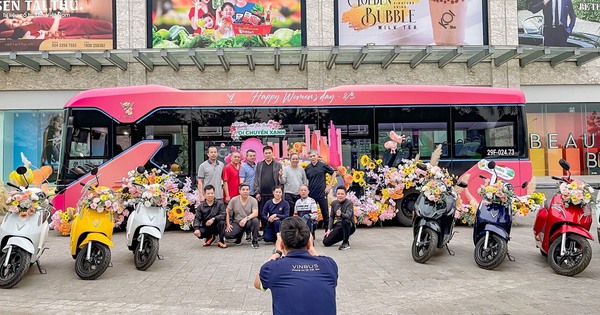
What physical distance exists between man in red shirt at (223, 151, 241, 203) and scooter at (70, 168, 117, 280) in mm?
3358

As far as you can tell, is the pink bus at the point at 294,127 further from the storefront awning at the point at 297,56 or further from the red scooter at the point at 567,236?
the storefront awning at the point at 297,56

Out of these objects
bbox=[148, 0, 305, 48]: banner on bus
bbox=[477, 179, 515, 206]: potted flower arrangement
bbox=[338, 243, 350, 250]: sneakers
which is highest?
bbox=[148, 0, 305, 48]: banner on bus

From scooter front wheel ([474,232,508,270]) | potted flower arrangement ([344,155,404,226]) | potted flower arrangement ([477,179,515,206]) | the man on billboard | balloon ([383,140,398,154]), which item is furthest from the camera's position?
the man on billboard

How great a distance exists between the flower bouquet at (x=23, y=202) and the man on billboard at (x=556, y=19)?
18323 mm

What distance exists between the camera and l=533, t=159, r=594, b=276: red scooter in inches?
249

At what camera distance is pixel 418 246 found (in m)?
7.37

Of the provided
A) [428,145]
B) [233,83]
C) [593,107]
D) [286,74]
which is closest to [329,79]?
[286,74]

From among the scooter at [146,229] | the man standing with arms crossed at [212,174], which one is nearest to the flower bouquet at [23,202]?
the scooter at [146,229]

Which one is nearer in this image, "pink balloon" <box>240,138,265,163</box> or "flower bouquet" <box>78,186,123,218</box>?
"flower bouquet" <box>78,186,123,218</box>

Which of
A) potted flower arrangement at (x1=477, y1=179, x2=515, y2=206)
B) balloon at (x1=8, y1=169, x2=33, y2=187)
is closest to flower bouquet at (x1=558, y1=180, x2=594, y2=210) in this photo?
potted flower arrangement at (x1=477, y1=179, x2=515, y2=206)

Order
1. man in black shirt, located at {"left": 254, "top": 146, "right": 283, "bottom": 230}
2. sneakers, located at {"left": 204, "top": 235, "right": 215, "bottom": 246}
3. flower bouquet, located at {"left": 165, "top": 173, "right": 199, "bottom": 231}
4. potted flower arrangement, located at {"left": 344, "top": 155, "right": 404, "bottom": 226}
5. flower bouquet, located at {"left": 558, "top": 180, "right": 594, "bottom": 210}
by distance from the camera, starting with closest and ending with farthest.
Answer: flower bouquet, located at {"left": 558, "top": 180, "right": 594, "bottom": 210} < sneakers, located at {"left": 204, "top": 235, "right": 215, "bottom": 246} < man in black shirt, located at {"left": 254, "top": 146, "right": 283, "bottom": 230} < flower bouquet, located at {"left": 165, "top": 173, "right": 199, "bottom": 231} < potted flower arrangement, located at {"left": 344, "top": 155, "right": 404, "bottom": 226}

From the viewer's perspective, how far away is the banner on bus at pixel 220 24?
705 inches

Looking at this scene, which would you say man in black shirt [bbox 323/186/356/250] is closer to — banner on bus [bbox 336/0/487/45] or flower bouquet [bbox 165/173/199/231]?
flower bouquet [bbox 165/173/199/231]

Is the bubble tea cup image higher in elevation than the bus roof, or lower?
higher
